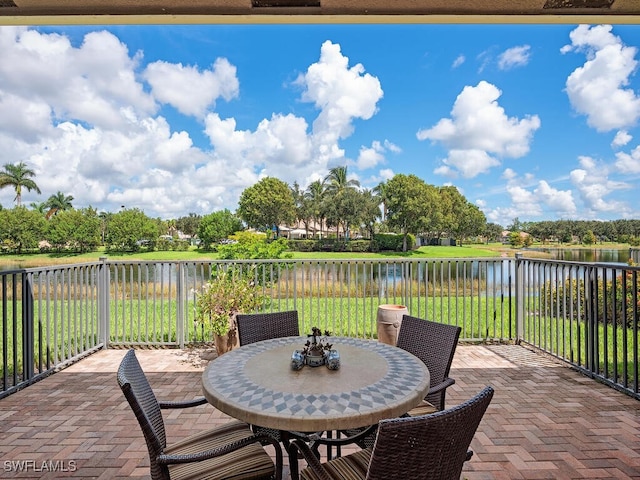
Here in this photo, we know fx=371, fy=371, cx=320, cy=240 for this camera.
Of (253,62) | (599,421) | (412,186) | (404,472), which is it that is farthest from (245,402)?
(253,62)

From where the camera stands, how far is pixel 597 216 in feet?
81.9

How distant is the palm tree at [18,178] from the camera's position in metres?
42.6

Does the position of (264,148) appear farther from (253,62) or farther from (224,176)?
(253,62)

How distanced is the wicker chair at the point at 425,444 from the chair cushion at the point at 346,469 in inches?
15.0

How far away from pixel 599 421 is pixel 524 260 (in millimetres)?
2508

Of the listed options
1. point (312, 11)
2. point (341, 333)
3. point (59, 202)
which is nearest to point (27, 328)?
point (341, 333)

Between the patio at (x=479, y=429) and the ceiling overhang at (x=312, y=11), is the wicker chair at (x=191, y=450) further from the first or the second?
the ceiling overhang at (x=312, y=11)

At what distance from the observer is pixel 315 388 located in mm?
1582

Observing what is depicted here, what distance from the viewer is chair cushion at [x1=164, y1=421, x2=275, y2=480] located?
1566 mm

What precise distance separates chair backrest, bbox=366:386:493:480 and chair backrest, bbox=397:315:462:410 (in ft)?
3.38

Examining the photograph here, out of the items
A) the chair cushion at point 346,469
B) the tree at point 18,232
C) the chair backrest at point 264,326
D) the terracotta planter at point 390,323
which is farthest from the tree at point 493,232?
the chair cushion at point 346,469

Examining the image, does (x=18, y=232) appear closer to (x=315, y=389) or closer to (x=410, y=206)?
(x=410, y=206)

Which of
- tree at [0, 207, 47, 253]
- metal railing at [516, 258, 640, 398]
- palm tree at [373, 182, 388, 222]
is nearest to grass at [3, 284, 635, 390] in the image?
metal railing at [516, 258, 640, 398]

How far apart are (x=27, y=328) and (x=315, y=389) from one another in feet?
12.1
